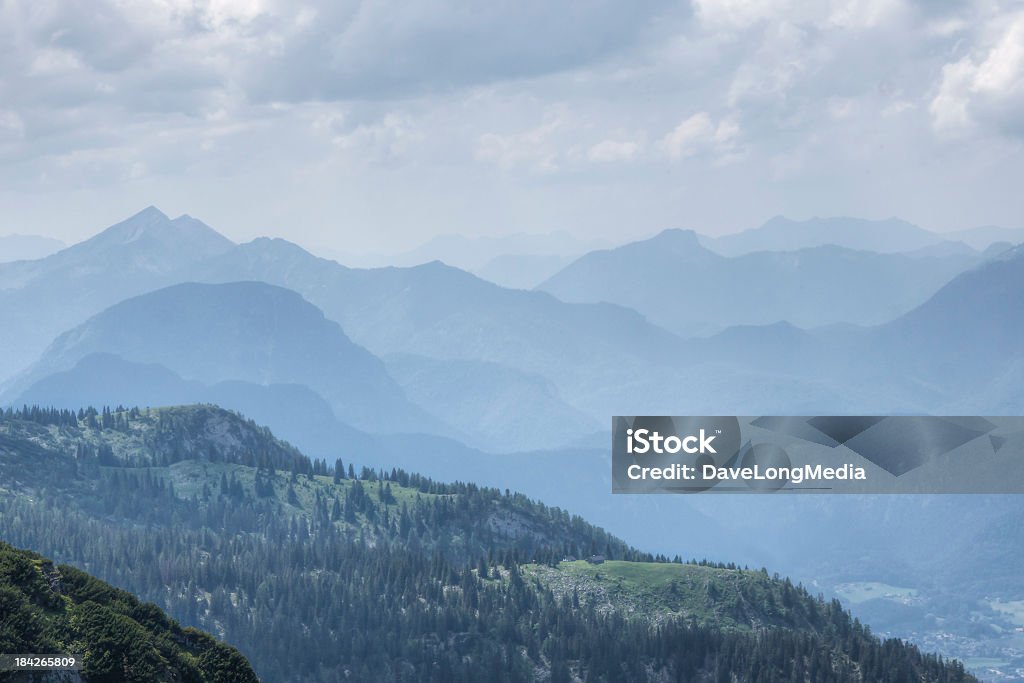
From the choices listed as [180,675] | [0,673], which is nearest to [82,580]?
[180,675]

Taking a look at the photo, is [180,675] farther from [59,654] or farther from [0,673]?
[0,673]

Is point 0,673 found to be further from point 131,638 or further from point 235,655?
point 235,655

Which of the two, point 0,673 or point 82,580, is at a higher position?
point 82,580

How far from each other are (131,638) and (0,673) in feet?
54.0

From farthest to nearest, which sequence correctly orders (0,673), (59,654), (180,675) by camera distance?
(180,675) < (59,654) < (0,673)

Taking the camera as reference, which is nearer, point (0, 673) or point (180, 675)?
point (0, 673)

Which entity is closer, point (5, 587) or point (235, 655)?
point (5, 587)

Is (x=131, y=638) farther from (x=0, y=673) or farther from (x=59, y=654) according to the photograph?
(x=0, y=673)

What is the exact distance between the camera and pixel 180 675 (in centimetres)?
14188

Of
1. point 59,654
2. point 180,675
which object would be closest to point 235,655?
point 180,675

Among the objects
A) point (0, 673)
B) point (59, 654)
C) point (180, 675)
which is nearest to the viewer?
point (0, 673)

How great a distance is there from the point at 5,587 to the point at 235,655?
24.6 m

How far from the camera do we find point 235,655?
149750mm

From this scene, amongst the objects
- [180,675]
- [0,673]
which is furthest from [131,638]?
[0,673]
